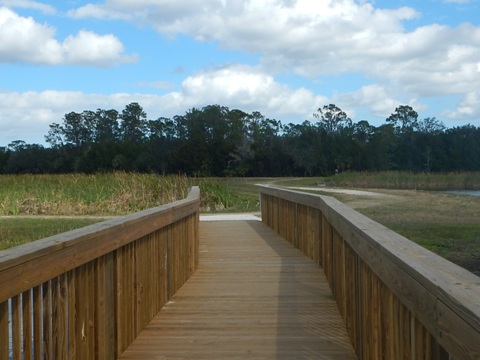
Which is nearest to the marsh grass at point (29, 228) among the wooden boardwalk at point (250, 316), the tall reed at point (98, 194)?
the tall reed at point (98, 194)

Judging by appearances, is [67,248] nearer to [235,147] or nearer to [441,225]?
[441,225]

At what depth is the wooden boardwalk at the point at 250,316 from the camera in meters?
4.86

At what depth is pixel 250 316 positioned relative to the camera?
5961 millimetres

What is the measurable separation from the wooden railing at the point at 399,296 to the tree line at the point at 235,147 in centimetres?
6096

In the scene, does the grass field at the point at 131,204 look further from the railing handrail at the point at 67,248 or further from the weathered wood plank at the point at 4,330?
the weathered wood plank at the point at 4,330

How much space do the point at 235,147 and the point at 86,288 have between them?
75052 millimetres

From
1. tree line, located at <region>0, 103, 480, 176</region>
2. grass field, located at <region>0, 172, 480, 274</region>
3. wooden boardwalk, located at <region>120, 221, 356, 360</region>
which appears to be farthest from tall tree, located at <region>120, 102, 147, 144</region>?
wooden boardwalk, located at <region>120, 221, 356, 360</region>

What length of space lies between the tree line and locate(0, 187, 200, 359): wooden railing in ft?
197

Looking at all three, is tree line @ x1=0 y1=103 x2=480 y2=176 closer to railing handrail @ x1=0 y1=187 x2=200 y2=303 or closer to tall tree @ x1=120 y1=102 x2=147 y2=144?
tall tree @ x1=120 y1=102 x2=147 y2=144

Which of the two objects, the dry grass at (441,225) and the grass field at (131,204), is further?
the grass field at (131,204)

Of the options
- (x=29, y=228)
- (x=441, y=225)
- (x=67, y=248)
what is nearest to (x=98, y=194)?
(x=29, y=228)

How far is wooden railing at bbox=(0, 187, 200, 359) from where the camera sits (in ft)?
9.41

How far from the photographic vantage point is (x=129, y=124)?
102 m

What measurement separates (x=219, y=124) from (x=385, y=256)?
8837 cm
